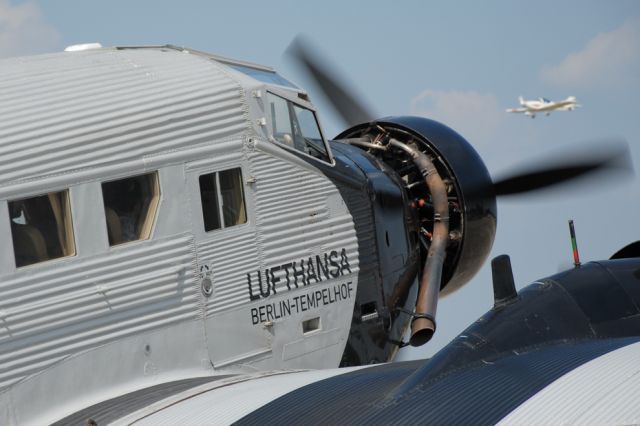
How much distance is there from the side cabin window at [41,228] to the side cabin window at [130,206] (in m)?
0.31

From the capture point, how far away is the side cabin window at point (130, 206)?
792 centimetres

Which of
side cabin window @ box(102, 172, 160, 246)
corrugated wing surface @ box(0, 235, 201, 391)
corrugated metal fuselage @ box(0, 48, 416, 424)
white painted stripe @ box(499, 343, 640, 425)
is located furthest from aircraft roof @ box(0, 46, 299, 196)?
white painted stripe @ box(499, 343, 640, 425)

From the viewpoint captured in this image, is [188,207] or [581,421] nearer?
[581,421]

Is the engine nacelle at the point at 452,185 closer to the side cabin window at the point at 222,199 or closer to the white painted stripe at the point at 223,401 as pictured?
the side cabin window at the point at 222,199

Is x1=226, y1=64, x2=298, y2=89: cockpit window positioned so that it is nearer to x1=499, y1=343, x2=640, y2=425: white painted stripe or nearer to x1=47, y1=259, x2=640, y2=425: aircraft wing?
x1=47, y1=259, x2=640, y2=425: aircraft wing

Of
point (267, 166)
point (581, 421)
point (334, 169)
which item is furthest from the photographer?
point (334, 169)

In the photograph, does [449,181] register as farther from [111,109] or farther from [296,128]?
[111,109]

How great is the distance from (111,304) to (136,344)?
1.23 ft

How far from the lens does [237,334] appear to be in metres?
8.66

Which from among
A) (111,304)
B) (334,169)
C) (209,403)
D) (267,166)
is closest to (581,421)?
(209,403)

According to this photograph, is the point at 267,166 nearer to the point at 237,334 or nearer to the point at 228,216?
the point at 228,216

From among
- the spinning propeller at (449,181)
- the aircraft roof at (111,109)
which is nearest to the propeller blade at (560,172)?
the spinning propeller at (449,181)

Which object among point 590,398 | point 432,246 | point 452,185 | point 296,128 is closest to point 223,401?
point 590,398

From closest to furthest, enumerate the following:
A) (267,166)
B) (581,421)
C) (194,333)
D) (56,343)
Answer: (581,421) → (56,343) → (194,333) → (267,166)
